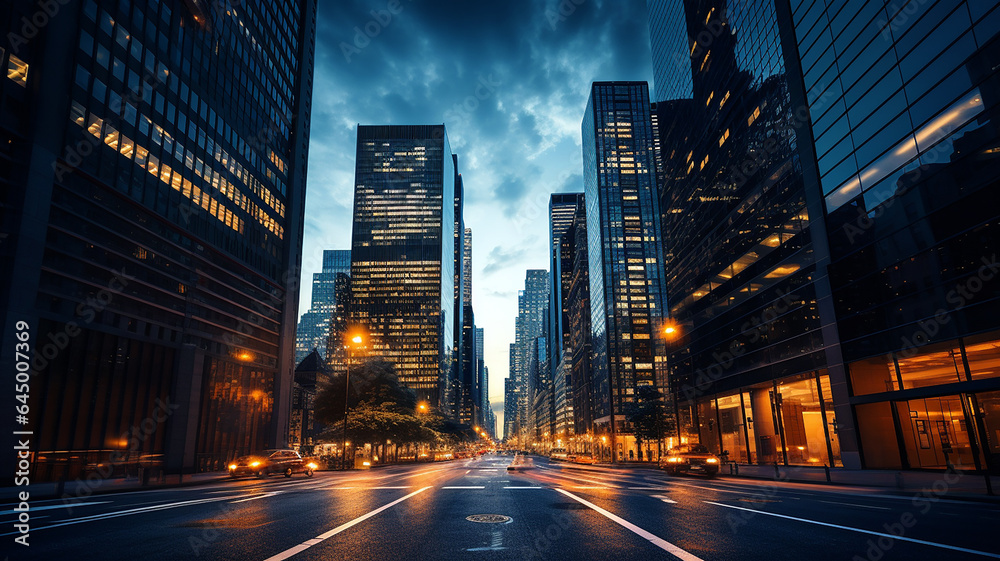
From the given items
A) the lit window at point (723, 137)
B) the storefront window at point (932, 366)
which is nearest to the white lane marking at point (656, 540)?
the storefront window at point (932, 366)

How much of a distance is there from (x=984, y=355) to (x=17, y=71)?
53463mm

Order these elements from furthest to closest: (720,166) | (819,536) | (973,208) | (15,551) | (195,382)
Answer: (720,166)
(195,382)
(973,208)
(819,536)
(15,551)

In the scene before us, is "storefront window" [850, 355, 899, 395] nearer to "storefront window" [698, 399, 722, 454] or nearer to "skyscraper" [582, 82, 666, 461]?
"storefront window" [698, 399, 722, 454]

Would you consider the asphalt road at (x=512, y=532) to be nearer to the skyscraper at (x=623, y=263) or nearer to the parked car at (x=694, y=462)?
the parked car at (x=694, y=462)

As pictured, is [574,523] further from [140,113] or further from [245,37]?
[245,37]

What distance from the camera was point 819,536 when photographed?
7.19 m

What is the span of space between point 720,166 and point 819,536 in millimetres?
48873

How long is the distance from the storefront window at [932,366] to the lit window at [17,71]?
173 ft

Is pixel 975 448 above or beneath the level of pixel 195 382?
beneath

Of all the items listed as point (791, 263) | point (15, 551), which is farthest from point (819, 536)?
point (791, 263)

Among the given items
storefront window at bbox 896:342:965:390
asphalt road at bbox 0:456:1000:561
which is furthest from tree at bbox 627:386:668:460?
asphalt road at bbox 0:456:1000:561

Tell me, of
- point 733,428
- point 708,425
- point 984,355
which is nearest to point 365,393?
point 708,425

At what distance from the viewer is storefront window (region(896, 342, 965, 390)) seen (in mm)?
25172

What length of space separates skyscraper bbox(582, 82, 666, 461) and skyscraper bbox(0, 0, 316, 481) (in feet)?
282
